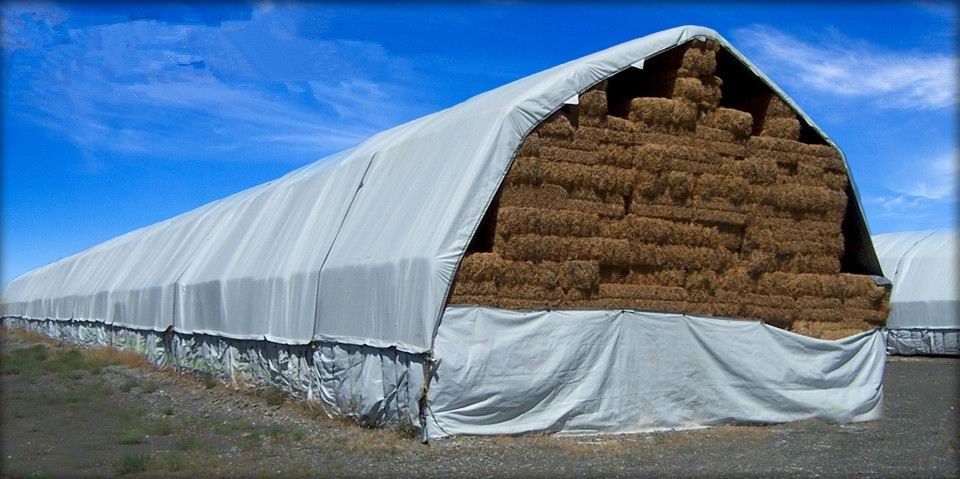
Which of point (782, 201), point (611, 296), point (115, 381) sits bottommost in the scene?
point (115, 381)

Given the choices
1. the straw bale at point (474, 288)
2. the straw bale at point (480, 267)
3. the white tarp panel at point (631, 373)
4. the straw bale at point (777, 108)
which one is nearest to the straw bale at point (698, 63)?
the straw bale at point (777, 108)

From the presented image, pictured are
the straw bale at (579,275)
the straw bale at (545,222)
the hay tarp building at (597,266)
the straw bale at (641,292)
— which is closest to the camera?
the hay tarp building at (597,266)

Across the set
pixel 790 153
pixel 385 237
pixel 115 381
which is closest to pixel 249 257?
pixel 115 381

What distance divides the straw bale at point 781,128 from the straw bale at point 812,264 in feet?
6.04

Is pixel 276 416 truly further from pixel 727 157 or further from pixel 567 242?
pixel 727 157

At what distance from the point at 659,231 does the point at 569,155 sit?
1754mm

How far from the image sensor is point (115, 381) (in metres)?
20.0

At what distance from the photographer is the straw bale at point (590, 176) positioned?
1184 centimetres

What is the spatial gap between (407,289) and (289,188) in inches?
330

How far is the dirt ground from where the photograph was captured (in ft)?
29.8

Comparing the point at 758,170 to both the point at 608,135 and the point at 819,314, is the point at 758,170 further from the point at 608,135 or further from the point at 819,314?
A: the point at 608,135

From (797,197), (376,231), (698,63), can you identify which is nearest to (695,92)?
(698,63)

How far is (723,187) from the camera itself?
1307 cm

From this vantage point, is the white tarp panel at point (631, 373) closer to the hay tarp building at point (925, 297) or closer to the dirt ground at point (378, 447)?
the dirt ground at point (378, 447)
